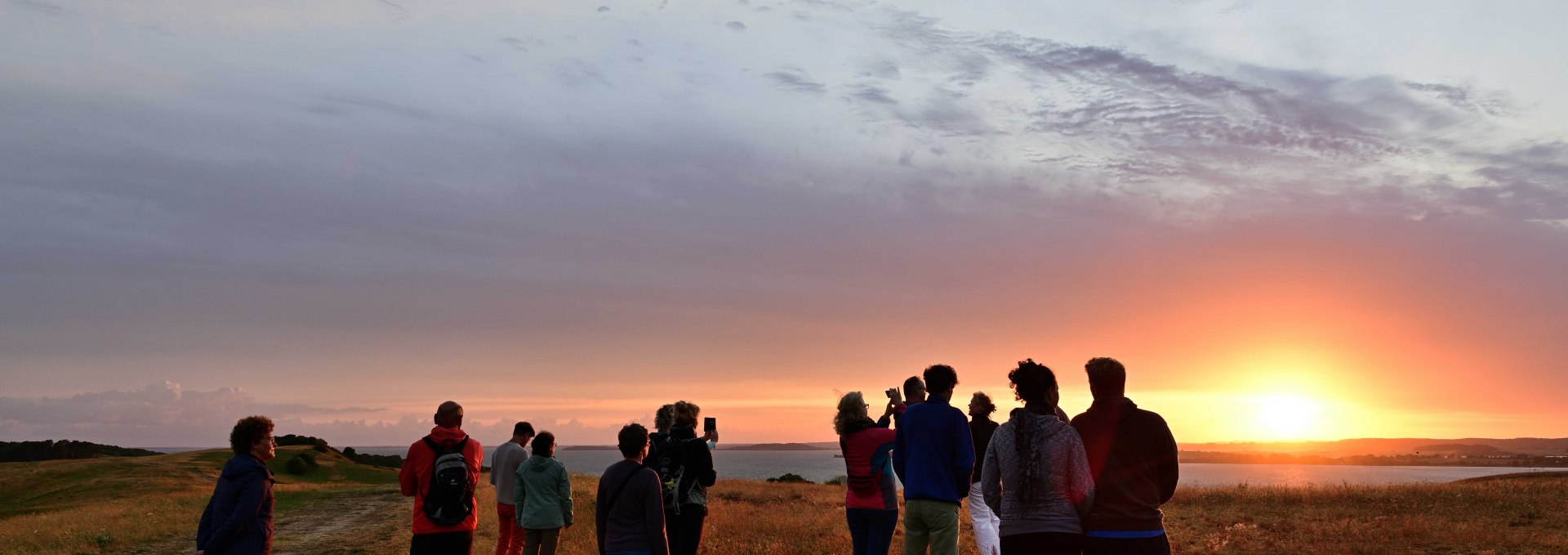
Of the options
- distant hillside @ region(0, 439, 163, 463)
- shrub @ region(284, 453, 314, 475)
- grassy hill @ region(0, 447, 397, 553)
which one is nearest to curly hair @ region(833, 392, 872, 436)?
grassy hill @ region(0, 447, 397, 553)

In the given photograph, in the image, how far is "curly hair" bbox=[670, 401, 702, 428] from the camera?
983 centimetres

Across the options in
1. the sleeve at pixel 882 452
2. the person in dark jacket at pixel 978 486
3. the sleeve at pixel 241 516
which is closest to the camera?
the sleeve at pixel 241 516

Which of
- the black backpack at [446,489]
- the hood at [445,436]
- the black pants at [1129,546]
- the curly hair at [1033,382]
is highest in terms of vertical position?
the curly hair at [1033,382]

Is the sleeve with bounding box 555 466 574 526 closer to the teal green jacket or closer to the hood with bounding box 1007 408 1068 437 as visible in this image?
the teal green jacket

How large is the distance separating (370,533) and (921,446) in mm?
17502

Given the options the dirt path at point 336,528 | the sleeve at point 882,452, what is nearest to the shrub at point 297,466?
the dirt path at point 336,528

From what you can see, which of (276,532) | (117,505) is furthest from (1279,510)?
(117,505)

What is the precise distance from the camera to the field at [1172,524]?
53.8 feet

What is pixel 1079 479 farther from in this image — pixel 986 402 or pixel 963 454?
pixel 986 402

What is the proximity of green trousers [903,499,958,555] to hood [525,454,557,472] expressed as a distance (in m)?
4.60

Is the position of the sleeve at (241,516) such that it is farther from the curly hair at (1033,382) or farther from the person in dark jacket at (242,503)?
the curly hair at (1033,382)

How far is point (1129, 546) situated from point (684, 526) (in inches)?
187

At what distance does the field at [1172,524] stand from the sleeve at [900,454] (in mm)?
7271

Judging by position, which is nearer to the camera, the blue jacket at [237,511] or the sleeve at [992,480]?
the sleeve at [992,480]
